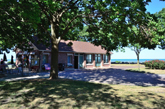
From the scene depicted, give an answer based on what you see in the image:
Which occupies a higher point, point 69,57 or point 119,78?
point 69,57

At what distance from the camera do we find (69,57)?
25891mm

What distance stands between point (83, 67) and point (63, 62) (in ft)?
15.7

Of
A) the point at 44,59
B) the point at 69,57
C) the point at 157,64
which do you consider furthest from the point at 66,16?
the point at 157,64

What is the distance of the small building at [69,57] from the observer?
21.7 metres

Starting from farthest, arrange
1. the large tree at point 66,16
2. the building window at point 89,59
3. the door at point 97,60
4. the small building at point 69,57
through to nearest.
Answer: the door at point 97,60 < the building window at point 89,59 < the small building at point 69,57 < the large tree at point 66,16

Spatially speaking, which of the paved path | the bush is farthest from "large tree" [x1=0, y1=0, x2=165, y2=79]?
the bush

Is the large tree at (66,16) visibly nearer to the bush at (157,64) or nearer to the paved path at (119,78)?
the paved path at (119,78)

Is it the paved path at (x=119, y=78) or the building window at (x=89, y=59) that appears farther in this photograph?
the building window at (x=89, y=59)

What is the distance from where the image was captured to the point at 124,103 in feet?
18.6

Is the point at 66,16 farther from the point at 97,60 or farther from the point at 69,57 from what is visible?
the point at 97,60

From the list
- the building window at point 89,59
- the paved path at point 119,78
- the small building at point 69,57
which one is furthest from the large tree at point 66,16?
the building window at point 89,59

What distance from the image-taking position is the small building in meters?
21.7

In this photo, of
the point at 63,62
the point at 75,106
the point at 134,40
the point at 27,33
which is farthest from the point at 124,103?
the point at 63,62

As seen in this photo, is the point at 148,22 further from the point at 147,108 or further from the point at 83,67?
the point at 83,67
